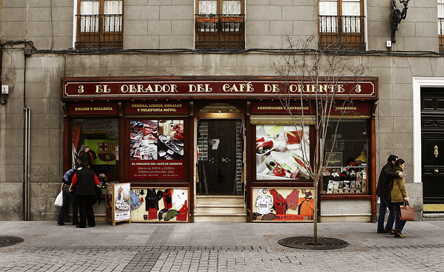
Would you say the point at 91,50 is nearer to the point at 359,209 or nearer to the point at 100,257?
the point at 100,257

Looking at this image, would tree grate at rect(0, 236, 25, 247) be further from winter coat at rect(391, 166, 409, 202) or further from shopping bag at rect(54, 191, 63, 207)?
winter coat at rect(391, 166, 409, 202)

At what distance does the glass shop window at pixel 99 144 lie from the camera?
34.7 ft

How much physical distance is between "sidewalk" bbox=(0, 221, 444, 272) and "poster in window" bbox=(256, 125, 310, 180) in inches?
52.6

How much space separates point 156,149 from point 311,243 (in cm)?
472

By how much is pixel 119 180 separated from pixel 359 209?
6.34 m

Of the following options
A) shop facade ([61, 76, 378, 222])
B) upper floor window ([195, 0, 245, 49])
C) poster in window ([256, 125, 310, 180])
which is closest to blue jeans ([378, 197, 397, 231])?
shop facade ([61, 76, 378, 222])

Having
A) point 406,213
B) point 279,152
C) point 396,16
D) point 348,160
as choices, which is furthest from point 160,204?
point 396,16

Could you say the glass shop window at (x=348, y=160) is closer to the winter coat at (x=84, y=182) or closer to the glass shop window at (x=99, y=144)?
the glass shop window at (x=99, y=144)

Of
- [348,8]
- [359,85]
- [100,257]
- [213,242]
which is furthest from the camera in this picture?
[348,8]

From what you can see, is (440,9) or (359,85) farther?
(440,9)

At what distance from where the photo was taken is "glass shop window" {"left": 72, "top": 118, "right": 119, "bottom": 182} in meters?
10.6

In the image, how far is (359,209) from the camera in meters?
10.3

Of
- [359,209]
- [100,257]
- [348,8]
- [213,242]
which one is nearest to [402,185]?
[359,209]

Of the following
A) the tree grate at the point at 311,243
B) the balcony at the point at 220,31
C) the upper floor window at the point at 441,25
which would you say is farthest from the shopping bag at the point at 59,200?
the upper floor window at the point at 441,25
